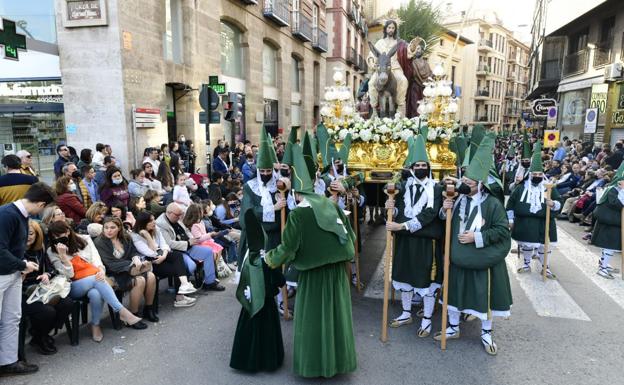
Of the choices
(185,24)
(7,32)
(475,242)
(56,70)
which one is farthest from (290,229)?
(185,24)

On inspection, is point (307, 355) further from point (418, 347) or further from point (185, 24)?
point (185, 24)

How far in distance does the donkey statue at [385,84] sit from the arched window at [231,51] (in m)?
9.28

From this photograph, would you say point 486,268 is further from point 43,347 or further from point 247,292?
point 43,347

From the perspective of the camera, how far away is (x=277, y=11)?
1906 cm

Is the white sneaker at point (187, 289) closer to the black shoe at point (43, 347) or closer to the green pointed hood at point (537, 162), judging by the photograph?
the black shoe at point (43, 347)

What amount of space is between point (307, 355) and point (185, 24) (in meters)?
11.9

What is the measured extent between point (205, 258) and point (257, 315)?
8.02ft

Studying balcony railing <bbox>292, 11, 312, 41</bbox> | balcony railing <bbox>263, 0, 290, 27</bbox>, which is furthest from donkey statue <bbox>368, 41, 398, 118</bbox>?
balcony railing <bbox>292, 11, 312, 41</bbox>

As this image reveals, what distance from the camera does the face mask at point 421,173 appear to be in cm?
484

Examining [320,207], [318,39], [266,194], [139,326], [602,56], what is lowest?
[139,326]

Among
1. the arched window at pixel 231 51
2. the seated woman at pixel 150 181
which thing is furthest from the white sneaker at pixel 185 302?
the arched window at pixel 231 51

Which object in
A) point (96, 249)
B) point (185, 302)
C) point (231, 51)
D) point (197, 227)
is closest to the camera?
point (96, 249)

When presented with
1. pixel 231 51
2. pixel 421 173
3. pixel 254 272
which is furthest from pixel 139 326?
pixel 231 51

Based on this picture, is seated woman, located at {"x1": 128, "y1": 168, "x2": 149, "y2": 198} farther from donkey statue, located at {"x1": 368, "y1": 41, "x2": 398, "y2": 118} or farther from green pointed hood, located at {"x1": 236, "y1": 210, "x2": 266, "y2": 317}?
donkey statue, located at {"x1": 368, "y1": 41, "x2": 398, "y2": 118}
